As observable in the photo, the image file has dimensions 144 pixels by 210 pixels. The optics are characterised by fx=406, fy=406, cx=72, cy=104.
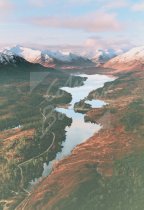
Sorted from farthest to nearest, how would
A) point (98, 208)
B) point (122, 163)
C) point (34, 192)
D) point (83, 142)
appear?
point (83, 142), point (122, 163), point (34, 192), point (98, 208)

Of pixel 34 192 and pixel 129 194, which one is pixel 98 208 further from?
pixel 34 192

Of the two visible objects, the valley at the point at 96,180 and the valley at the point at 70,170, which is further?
the valley at the point at 70,170

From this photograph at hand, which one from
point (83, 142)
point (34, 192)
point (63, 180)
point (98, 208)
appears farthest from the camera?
point (83, 142)

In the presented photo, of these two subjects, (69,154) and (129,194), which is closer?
(129,194)

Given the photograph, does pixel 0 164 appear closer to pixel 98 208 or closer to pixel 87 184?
pixel 87 184

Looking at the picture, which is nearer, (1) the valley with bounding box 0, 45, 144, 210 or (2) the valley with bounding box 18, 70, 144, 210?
(2) the valley with bounding box 18, 70, 144, 210

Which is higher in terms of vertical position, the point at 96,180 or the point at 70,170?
the point at 96,180

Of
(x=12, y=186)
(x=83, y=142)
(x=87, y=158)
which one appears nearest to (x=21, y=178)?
(x=12, y=186)

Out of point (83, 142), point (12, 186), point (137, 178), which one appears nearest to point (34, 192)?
point (12, 186)

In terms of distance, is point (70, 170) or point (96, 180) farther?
point (70, 170)
